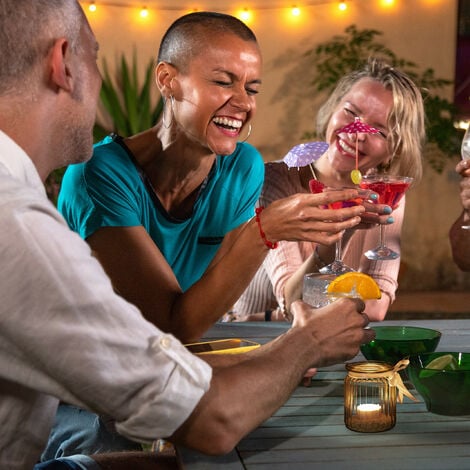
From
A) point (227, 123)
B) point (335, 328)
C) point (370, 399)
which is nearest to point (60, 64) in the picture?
point (335, 328)

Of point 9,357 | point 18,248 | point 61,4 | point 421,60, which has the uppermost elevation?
point 61,4

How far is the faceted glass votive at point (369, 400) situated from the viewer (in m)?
1.45

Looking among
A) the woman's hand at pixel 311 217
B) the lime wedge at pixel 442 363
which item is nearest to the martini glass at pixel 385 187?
the woman's hand at pixel 311 217

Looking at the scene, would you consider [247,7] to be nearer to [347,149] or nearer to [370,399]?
[347,149]

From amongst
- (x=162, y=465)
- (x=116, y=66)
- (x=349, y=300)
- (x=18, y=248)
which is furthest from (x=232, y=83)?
(x=116, y=66)

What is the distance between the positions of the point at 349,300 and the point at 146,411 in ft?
1.79

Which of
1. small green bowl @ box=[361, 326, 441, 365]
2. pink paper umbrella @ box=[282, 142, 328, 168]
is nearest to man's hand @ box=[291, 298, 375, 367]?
small green bowl @ box=[361, 326, 441, 365]

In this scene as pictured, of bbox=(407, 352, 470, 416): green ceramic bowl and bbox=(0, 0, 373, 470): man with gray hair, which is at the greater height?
bbox=(0, 0, 373, 470): man with gray hair

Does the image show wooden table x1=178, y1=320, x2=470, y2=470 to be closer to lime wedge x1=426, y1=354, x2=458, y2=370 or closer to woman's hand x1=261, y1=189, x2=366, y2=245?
lime wedge x1=426, y1=354, x2=458, y2=370

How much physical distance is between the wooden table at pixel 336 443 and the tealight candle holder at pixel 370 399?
0.02 metres

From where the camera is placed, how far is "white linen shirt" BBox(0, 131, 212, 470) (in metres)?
1.08

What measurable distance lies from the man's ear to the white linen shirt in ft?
0.47

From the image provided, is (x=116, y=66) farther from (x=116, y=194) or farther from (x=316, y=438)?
(x=316, y=438)

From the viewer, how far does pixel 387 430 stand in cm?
146
